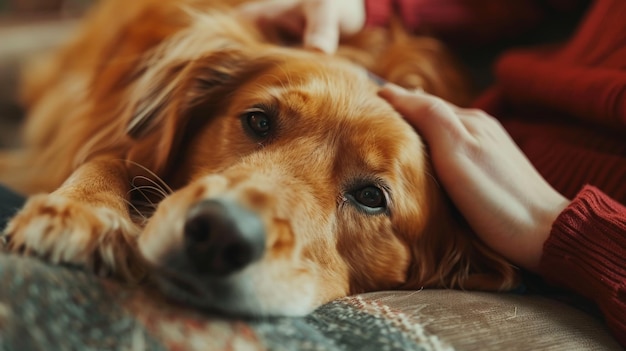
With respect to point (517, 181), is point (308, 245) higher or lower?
lower

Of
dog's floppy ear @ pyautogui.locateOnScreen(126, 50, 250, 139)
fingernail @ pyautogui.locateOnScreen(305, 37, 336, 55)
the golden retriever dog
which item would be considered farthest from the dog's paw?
fingernail @ pyautogui.locateOnScreen(305, 37, 336, 55)

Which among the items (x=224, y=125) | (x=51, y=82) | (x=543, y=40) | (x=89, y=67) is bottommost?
(x=51, y=82)

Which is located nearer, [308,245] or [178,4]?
[308,245]

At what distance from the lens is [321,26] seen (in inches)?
71.6

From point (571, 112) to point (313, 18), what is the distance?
73cm

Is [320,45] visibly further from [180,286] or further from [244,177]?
[180,286]

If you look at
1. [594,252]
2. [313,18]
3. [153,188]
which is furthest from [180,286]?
[313,18]

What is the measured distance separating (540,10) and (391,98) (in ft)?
3.31

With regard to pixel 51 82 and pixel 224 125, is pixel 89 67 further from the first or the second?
pixel 224 125

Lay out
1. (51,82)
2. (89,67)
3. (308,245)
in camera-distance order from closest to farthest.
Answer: (308,245) < (89,67) < (51,82)

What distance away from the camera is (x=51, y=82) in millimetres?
2559

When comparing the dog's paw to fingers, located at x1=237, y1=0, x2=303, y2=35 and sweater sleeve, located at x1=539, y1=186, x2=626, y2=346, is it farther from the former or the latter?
fingers, located at x1=237, y1=0, x2=303, y2=35

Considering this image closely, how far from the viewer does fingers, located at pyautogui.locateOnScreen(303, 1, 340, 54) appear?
178 centimetres

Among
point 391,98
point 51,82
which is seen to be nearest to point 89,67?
point 51,82
